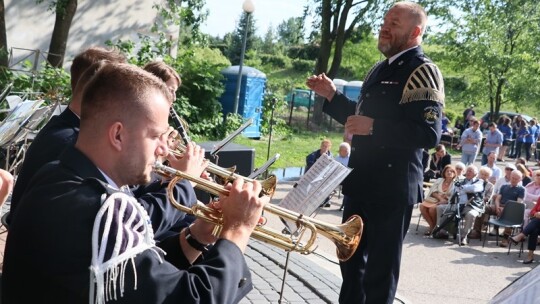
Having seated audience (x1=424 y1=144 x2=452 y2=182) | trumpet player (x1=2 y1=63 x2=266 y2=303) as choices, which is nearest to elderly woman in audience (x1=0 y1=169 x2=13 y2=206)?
trumpet player (x1=2 y1=63 x2=266 y2=303)

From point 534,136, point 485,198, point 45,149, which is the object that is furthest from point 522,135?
point 45,149

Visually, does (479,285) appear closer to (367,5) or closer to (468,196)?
(468,196)

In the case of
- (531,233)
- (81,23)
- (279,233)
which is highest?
(81,23)

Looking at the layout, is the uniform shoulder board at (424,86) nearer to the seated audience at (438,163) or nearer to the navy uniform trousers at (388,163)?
the navy uniform trousers at (388,163)

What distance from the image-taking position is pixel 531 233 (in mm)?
10023

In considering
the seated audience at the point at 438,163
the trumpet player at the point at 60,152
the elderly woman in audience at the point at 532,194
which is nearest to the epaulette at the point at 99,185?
the trumpet player at the point at 60,152

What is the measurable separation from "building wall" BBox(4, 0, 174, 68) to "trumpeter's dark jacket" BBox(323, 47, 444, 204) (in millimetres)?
17031

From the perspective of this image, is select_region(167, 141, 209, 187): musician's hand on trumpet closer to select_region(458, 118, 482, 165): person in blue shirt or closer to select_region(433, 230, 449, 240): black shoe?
select_region(433, 230, 449, 240): black shoe

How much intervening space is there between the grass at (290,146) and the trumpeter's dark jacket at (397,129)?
36.9 ft

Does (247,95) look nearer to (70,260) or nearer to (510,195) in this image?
(510,195)

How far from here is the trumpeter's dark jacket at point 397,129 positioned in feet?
13.8

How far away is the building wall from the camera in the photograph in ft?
Answer: 68.0

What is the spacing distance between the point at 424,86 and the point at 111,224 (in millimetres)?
2822

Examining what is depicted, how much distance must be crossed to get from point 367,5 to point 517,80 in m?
7.97
